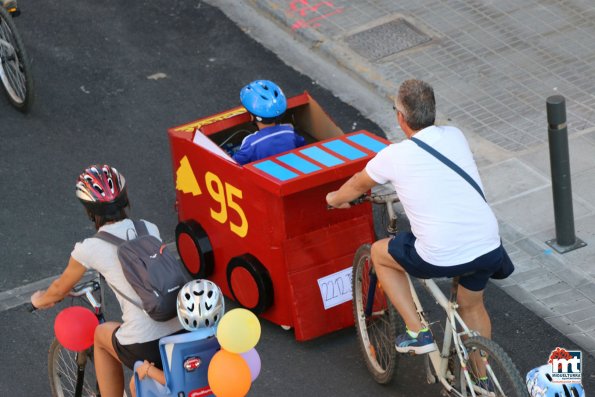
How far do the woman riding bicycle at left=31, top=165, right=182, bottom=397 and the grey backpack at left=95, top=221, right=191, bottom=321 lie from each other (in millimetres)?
86

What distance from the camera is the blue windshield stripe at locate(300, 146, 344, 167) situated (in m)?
6.78

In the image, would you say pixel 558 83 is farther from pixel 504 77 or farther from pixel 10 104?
pixel 10 104

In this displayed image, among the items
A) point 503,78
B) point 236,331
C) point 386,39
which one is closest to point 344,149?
point 236,331

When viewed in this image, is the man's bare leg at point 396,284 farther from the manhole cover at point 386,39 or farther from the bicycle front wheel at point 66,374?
the manhole cover at point 386,39

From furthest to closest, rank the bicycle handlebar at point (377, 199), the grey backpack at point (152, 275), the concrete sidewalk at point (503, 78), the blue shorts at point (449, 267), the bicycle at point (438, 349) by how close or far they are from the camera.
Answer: the concrete sidewalk at point (503, 78)
the bicycle handlebar at point (377, 199)
the blue shorts at point (449, 267)
the bicycle at point (438, 349)
the grey backpack at point (152, 275)

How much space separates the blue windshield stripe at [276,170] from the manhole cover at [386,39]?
3.70 m

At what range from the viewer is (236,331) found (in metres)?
4.86

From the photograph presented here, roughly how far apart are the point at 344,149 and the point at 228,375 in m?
2.36

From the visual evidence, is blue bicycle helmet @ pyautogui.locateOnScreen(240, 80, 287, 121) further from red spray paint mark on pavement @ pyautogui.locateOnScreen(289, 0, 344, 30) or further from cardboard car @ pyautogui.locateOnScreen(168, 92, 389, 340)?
red spray paint mark on pavement @ pyautogui.locateOnScreen(289, 0, 344, 30)

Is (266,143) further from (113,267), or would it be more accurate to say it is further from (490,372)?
(490,372)

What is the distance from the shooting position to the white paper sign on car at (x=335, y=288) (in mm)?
7004

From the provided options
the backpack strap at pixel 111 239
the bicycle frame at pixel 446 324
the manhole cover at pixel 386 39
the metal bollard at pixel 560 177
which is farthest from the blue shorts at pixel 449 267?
the manhole cover at pixel 386 39

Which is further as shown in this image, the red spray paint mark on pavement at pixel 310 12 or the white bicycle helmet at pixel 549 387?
the red spray paint mark on pavement at pixel 310 12

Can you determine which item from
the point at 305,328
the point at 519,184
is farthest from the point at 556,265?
the point at 305,328
